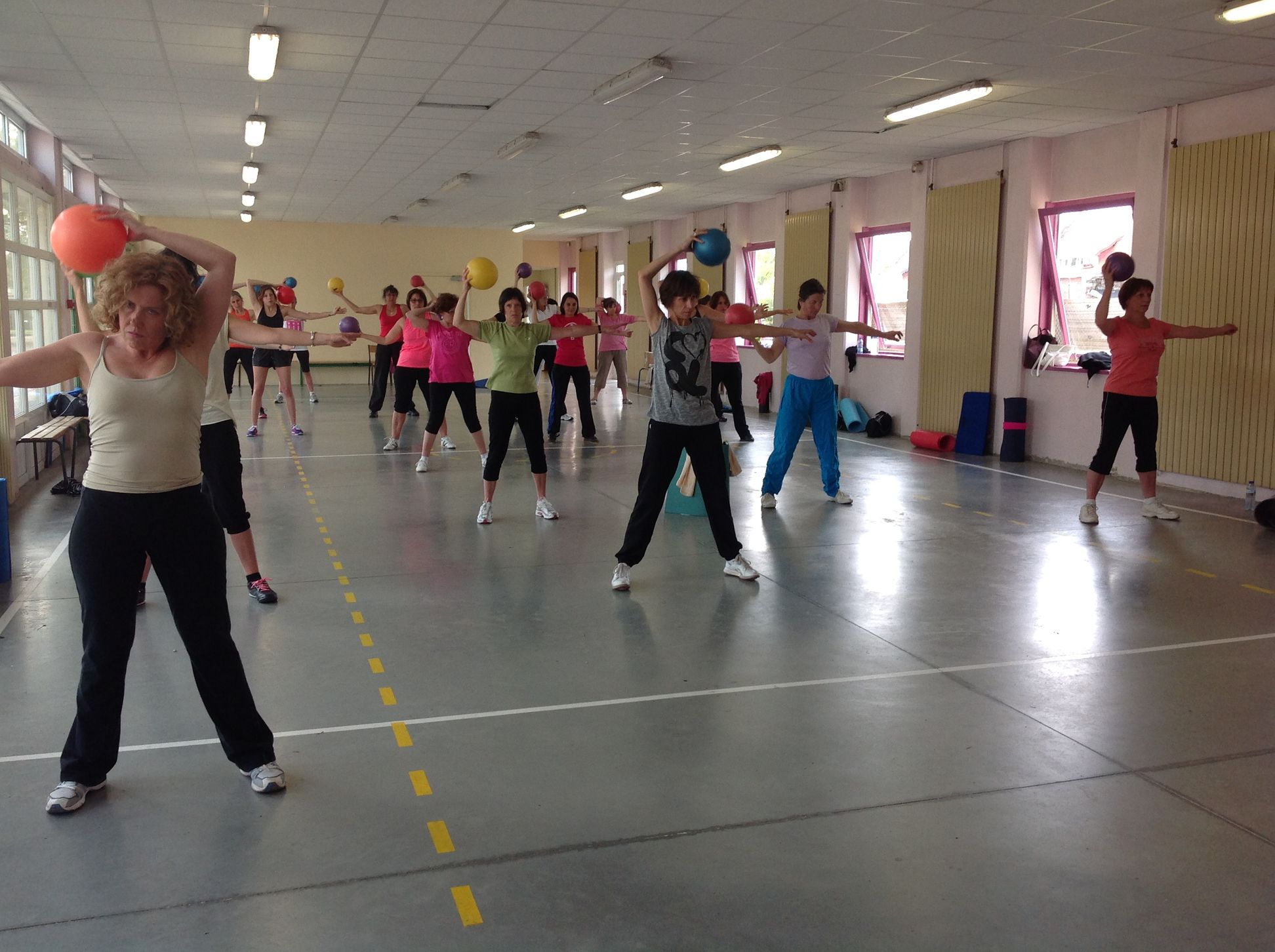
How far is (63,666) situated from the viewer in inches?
179

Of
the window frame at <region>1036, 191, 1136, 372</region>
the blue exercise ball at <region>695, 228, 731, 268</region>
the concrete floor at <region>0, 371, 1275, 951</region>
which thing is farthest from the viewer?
the window frame at <region>1036, 191, 1136, 372</region>

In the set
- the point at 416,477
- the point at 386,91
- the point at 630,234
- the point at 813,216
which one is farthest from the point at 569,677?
the point at 630,234

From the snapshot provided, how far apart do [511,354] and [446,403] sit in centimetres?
255

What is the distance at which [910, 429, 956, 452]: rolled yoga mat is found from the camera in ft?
41.0

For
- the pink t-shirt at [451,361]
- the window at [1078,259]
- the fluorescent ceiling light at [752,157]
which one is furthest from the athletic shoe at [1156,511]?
the fluorescent ceiling light at [752,157]

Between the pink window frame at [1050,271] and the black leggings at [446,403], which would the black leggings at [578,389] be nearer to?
the black leggings at [446,403]

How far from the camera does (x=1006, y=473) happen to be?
10.6 m

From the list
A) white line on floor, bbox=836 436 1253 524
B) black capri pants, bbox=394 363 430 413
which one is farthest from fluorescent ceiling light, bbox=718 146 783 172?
black capri pants, bbox=394 363 430 413

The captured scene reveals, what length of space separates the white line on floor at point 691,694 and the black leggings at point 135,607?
0.46 metres

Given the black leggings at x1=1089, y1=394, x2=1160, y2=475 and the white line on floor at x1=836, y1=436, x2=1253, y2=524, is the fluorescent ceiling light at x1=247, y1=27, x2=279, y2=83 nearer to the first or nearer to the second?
the black leggings at x1=1089, y1=394, x2=1160, y2=475

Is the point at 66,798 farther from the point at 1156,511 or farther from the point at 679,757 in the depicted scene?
the point at 1156,511

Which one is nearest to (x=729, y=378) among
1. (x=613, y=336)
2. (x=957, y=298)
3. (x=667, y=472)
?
(x=957, y=298)

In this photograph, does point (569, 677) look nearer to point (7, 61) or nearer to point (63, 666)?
point (63, 666)

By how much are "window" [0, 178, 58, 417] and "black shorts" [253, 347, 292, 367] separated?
2.09m
